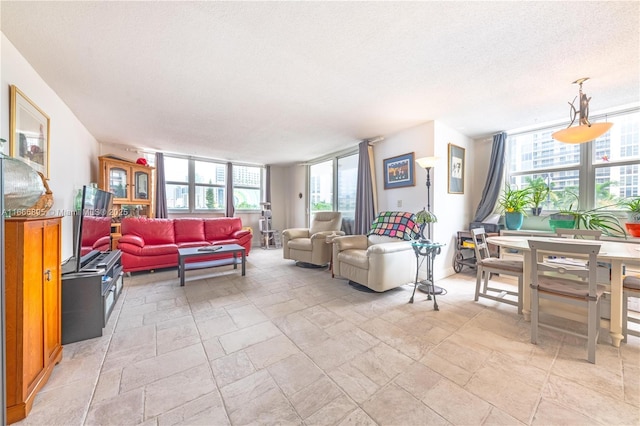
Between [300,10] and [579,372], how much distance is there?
2873 mm

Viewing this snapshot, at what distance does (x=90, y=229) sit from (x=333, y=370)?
2.65 m

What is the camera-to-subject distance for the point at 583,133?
Result: 1866 millimetres

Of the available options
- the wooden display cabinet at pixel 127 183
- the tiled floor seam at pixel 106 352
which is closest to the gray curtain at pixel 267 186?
the wooden display cabinet at pixel 127 183

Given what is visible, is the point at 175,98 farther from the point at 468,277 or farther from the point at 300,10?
the point at 468,277

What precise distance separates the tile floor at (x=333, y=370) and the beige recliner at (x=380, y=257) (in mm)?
356

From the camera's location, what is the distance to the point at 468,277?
11.5 feet

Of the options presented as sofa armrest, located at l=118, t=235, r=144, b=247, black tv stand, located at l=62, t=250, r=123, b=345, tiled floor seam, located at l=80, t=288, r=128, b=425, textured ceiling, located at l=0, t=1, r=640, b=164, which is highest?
textured ceiling, located at l=0, t=1, r=640, b=164

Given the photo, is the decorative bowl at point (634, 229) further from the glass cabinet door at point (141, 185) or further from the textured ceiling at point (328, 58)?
the glass cabinet door at point (141, 185)

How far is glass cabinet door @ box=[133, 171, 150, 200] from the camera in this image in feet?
14.7

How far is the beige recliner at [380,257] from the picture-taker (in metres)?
2.65

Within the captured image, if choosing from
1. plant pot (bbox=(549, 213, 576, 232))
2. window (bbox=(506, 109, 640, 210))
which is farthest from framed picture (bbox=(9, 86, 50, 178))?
window (bbox=(506, 109, 640, 210))

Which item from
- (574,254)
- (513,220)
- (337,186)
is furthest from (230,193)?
(574,254)

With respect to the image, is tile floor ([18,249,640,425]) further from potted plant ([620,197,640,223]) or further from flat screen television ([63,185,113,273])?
potted plant ([620,197,640,223])

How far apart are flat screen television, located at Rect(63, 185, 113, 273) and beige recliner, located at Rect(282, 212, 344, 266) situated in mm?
2531
